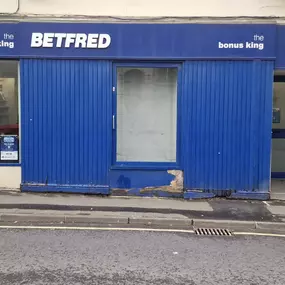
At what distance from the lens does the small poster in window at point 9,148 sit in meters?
9.05

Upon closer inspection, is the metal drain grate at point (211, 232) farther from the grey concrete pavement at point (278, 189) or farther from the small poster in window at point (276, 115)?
the small poster in window at point (276, 115)

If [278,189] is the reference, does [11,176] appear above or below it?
above

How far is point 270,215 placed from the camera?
761cm

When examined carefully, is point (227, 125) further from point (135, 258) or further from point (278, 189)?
point (135, 258)

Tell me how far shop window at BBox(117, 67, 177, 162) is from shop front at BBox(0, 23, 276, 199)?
31 millimetres

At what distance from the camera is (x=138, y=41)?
862cm

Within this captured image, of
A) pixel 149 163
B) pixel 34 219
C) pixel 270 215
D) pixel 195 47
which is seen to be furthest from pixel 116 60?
pixel 270 215

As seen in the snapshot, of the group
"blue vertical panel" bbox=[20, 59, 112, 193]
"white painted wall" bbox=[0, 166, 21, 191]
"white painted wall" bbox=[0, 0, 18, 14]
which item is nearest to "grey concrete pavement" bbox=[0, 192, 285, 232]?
"white painted wall" bbox=[0, 166, 21, 191]

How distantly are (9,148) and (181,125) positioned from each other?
3649 millimetres

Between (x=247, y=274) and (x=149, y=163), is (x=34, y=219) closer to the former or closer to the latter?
(x=149, y=163)

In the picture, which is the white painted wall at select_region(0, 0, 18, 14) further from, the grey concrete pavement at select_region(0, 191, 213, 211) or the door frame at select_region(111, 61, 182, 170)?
the grey concrete pavement at select_region(0, 191, 213, 211)

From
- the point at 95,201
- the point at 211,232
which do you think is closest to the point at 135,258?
the point at 211,232

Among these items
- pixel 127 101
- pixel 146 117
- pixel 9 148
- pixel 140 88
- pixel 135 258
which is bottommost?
pixel 135 258

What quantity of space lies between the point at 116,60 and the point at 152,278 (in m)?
5.14
